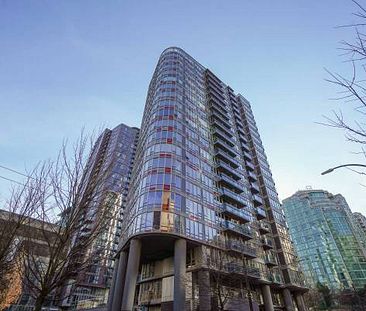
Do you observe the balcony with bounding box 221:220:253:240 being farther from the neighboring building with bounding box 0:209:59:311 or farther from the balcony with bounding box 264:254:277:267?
the neighboring building with bounding box 0:209:59:311

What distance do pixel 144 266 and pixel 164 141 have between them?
59.9ft

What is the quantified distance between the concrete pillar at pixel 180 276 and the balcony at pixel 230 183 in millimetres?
14712

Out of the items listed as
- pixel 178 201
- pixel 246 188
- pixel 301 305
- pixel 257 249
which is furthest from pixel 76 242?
pixel 301 305

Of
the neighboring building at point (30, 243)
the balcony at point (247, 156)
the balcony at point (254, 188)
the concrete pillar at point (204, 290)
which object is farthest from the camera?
the balcony at point (247, 156)

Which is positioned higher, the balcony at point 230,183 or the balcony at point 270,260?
the balcony at point 230,183

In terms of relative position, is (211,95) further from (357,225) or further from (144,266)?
(357,225)

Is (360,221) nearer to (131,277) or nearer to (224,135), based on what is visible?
(224,135)

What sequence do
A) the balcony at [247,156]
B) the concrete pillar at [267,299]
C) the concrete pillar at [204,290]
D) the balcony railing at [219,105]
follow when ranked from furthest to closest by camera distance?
the balcony at [247,156] → the balcony railing at [219,105] → the concrete pillar at [267,299] → the concrete pillar at [204,290]

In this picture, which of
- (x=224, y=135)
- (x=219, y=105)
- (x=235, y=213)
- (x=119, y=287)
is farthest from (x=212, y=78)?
(x=119, y=287)

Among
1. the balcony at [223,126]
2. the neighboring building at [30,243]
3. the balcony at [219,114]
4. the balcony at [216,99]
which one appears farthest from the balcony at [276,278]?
the neighboring building at [30,243]

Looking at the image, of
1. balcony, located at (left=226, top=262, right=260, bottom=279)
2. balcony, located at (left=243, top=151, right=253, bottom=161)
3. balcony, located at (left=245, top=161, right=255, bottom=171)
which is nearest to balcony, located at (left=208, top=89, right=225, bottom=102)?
balcony, located at (left=243, top=151, right=253, bottom=161)

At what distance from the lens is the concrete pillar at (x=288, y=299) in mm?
35250

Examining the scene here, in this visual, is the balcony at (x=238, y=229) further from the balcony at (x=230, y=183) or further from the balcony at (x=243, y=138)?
the balcony at (x=243, y=138)

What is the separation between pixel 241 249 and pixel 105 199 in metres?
28.7
